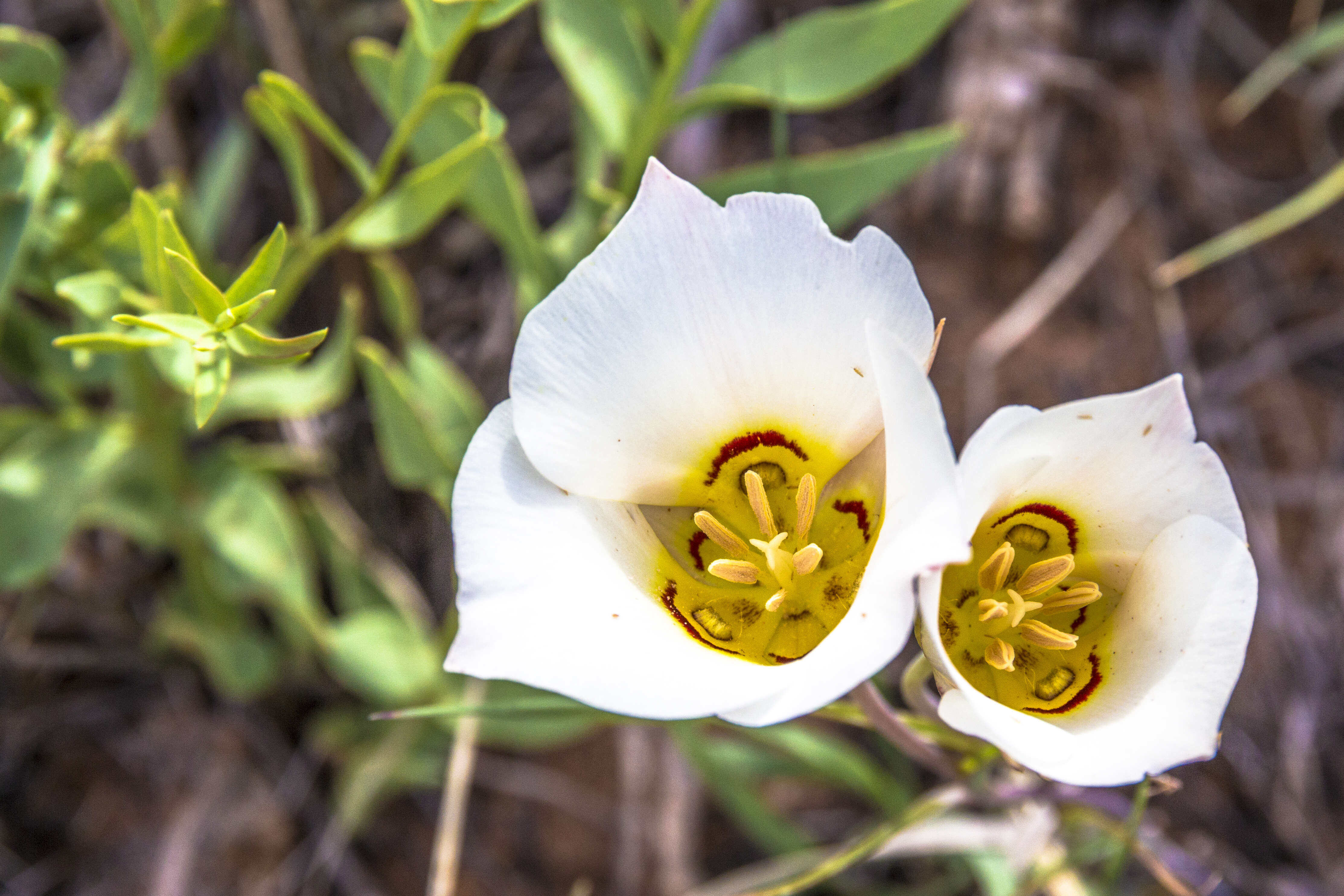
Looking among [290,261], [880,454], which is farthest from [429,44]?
[880,454]

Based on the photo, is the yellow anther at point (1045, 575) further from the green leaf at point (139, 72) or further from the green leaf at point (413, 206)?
the green leaf at point (139, 72)

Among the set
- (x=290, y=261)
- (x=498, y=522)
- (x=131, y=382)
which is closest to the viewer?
(x=498, y=522)

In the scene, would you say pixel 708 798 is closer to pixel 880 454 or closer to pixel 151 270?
pixel 880 454

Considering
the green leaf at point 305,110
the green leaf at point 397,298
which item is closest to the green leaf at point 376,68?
the green leaf at point 305,110

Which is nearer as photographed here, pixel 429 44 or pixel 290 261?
pixel 429 44

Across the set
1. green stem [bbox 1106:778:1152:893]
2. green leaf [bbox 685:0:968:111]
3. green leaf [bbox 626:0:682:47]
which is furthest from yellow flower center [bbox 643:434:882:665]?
green leaf [bbox 626:0:682:47]

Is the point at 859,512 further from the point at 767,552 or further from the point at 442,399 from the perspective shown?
the point at 442,399

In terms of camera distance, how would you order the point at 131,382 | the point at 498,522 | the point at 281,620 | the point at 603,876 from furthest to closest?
the point at 603,876, the point at 281,620, the point at 131,382, the point at 498,522
